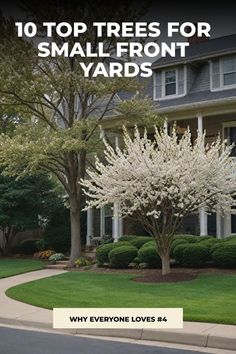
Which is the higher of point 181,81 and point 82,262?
point 181,81

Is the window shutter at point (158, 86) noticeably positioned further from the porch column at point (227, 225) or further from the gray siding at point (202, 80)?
the porch column at point (227, 225)

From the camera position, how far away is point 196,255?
14.7 meters

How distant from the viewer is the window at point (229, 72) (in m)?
20.4

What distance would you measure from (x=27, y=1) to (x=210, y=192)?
8.91m

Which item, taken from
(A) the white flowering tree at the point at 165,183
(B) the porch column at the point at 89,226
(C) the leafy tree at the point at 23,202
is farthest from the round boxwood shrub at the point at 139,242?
(C) the leafy tree at the point at 23,202

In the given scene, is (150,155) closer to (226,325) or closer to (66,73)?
(66,73)

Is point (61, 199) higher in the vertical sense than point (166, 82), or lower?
lower

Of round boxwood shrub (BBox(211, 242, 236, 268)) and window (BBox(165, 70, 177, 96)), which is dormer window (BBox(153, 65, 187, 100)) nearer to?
window (BBox(165, 70, 177, 96))

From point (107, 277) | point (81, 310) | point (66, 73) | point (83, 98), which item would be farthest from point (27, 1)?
point (81, 310)

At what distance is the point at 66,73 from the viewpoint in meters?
16.8

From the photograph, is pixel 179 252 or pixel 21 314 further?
pixel 179 252

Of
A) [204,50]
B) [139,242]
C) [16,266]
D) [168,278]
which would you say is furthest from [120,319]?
[204,50]

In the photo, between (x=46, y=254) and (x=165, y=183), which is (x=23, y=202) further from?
(x=165, y=183)

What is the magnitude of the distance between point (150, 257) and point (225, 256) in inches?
90.0
